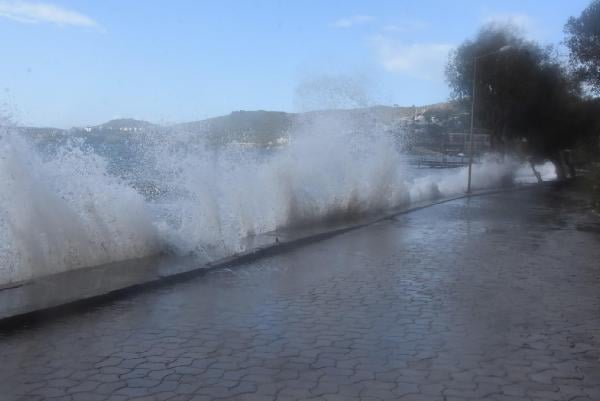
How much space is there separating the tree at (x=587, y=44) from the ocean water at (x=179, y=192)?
41.6 ft

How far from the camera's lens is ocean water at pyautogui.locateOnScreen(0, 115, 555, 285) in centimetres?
893

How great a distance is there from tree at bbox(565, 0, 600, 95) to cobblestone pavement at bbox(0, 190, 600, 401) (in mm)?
22285

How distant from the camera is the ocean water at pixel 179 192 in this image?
8.93m

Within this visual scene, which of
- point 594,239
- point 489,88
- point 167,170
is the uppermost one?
point 489,88

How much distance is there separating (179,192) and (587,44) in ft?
74.9

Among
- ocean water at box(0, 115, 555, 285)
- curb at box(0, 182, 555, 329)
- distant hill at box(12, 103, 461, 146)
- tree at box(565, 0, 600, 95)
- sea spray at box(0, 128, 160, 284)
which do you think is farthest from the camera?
tree at box(565, 0, 600, 95)

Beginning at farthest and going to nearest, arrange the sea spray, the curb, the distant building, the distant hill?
the distant building → the distant hill → the sea spray → the curb

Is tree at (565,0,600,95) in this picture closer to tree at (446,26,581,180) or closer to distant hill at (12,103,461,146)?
tree at (446,26,581,180)

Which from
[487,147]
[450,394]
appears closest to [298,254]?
[450,394]

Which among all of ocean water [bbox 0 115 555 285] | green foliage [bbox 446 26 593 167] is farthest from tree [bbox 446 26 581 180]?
ocean water [bbox 0 115 555 285]

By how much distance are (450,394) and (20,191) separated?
22.8 feet

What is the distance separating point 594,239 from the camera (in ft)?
44.3

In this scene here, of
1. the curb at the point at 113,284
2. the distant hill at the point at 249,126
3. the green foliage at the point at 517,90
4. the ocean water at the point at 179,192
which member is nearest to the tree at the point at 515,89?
the green foliage at the point at 517,90

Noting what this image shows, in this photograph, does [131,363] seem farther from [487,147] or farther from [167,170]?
[487,147]
